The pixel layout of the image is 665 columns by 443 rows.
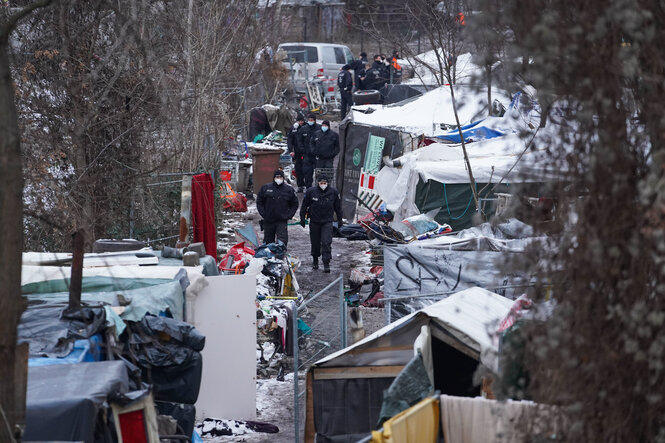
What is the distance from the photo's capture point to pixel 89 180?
1296 centimetres

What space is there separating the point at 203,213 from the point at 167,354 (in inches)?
213

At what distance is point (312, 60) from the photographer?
33.5m

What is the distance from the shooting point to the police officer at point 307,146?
70.8 feet

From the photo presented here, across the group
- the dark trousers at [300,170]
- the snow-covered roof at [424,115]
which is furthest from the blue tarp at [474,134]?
the dark trousers at [300,170]

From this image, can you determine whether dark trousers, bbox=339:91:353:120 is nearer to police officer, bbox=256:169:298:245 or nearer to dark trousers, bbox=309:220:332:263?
police officer, bbox=256:169:298:245

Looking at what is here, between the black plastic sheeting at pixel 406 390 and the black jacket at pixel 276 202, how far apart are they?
9347 mm

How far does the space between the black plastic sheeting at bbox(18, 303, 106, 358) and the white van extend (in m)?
25.8

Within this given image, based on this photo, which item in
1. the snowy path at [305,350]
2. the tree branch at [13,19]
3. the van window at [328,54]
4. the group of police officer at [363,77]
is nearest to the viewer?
the tree branch at [13,19]

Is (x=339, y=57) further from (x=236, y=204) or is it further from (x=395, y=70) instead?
(x=236, y=204)

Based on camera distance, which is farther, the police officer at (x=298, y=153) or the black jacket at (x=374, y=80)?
the black jacket at (x=374, y=80)

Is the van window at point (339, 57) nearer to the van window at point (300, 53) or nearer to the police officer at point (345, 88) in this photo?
the van window at point (300, 53)

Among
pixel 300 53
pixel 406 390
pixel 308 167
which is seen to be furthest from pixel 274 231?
pixel 300 53

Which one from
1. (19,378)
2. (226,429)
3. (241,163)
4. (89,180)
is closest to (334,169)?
(241,163)

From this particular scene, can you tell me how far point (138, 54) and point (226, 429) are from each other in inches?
235
